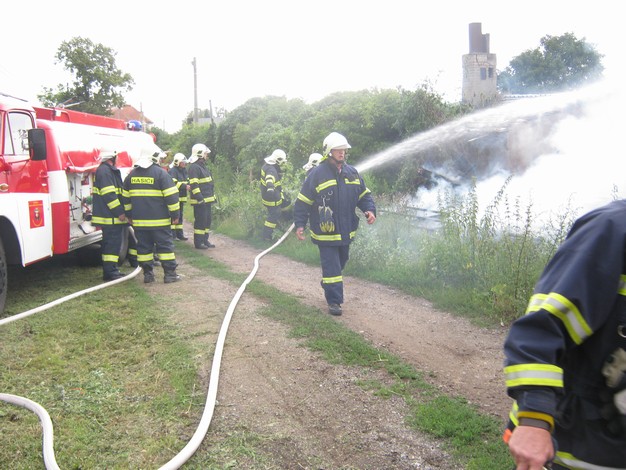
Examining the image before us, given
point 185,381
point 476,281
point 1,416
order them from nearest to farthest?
point 1,416
point 185,381
point 476,281

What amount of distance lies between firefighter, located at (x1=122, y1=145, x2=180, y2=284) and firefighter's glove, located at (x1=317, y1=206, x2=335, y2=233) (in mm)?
2543

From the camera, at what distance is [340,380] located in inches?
182

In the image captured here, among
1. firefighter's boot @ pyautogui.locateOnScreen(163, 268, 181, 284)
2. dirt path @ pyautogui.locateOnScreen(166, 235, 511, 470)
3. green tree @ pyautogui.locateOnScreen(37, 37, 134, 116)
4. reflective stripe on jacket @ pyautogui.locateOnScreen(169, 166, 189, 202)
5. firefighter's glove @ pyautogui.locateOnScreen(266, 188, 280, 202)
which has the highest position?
green tree @ pyautogui.locateOnScreen(37, 37, 134, 116)

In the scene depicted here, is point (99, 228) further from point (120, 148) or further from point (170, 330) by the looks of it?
point (170, 330)

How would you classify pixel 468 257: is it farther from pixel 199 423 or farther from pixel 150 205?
pixel 199 423

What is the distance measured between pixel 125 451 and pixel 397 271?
5.32m

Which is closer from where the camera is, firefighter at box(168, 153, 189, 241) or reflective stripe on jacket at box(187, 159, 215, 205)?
reflective stripe on jacket at box(187, 159, 215, 205)

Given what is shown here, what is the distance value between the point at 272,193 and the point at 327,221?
5357 millimetres

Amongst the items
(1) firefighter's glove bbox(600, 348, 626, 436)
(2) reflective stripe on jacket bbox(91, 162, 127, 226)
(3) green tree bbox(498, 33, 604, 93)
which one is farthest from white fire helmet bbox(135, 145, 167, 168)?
(3) green tree bbox(498, 33, 604, 93)

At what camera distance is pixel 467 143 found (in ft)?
37.1

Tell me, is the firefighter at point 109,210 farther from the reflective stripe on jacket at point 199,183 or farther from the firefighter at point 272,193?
the firefighter at point 272,193

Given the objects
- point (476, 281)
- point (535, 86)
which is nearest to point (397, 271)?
point (476, 281)

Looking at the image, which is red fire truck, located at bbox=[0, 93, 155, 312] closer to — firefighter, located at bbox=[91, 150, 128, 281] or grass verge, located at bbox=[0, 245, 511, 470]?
firefighter, located at bbox=[91, 150, 128, 281]

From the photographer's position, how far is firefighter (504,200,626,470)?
1658mm
